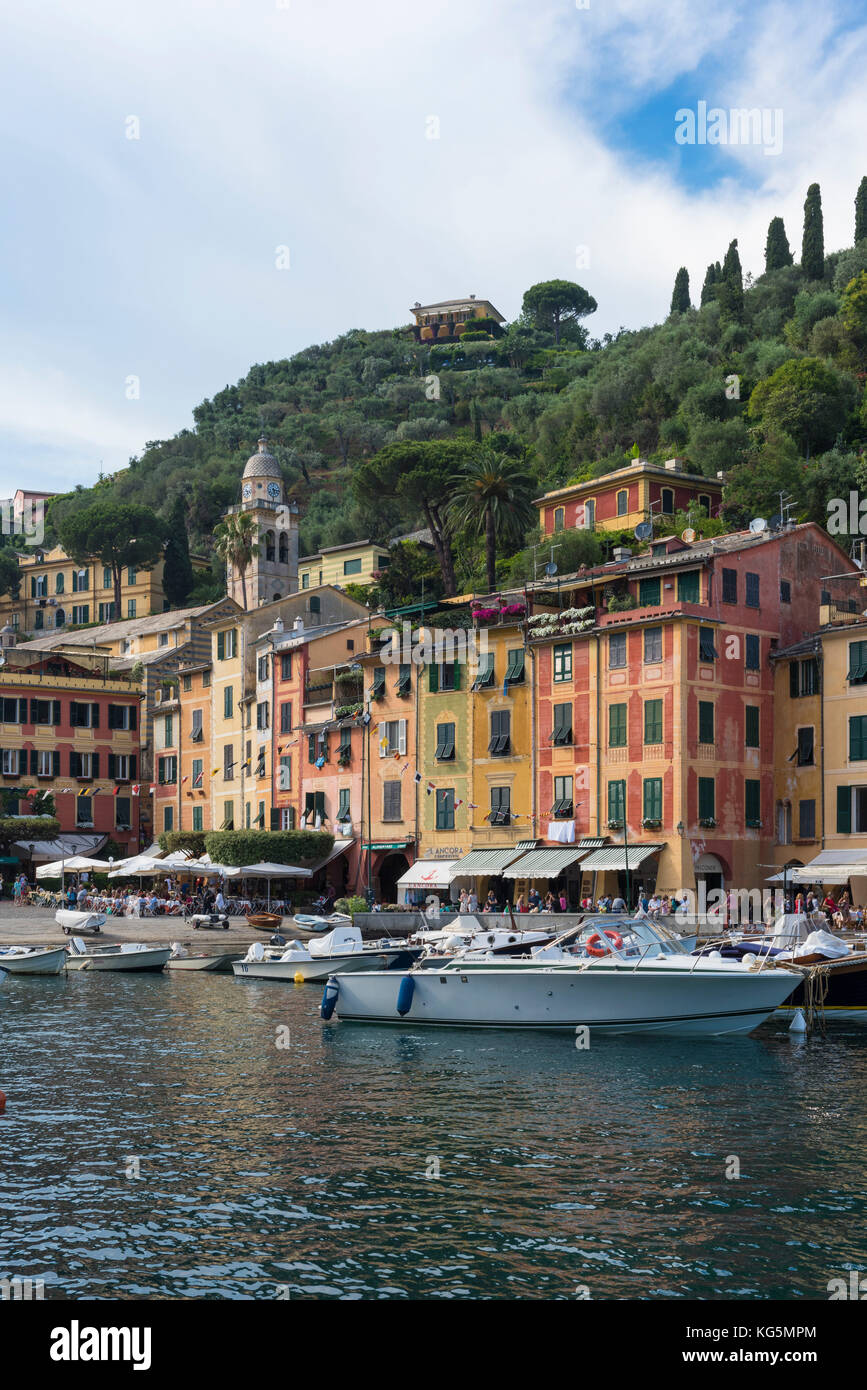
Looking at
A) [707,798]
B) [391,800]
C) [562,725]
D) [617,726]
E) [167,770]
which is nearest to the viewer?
[707,798]

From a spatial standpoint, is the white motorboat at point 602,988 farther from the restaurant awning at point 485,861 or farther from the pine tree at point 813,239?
the pine tree at point 813,239

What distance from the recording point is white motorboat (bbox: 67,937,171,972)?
5162cm

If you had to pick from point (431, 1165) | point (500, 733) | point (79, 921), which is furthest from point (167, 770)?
point (431, 1165)

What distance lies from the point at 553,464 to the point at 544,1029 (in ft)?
258

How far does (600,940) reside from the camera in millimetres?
33000

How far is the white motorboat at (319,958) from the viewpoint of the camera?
4459 cm

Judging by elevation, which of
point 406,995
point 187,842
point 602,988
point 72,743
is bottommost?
point 406,995

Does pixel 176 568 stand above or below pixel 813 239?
below

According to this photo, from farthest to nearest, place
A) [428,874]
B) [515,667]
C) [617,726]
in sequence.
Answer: [428,874] < [515,667] < [617,726]

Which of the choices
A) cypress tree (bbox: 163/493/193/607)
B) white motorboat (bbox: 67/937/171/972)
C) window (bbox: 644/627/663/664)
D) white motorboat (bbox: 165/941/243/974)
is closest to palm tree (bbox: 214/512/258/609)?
cypress tree (bbox: 163/493/193/607)

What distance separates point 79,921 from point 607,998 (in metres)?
32.1

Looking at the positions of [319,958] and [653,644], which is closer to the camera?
[319,958]

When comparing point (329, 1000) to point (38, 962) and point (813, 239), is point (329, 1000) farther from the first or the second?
point (813, 239)

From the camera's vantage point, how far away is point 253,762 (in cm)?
7756
